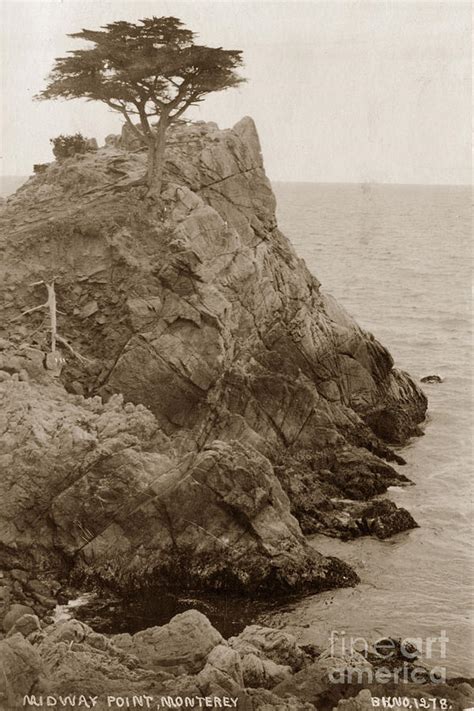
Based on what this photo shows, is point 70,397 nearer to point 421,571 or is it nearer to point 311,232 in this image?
point 421,571

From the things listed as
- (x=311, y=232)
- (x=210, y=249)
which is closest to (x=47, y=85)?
(x=210, y=249)

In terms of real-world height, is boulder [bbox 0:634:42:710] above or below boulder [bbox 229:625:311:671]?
above

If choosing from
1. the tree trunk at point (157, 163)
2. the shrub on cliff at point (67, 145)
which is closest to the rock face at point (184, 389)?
the tree trunk at point (157, 163)

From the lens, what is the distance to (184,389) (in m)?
31.1

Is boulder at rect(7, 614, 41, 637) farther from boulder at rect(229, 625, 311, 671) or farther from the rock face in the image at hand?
boulder at rect(229, 625, 311, 671)

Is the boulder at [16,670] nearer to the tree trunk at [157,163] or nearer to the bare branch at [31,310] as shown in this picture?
the bare branch at [31,310]

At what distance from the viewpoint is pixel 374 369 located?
125 ft

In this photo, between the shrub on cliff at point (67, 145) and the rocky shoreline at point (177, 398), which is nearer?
the rocky shoreline at point (177, 398)

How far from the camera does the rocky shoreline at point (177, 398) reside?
24688 millimetres
